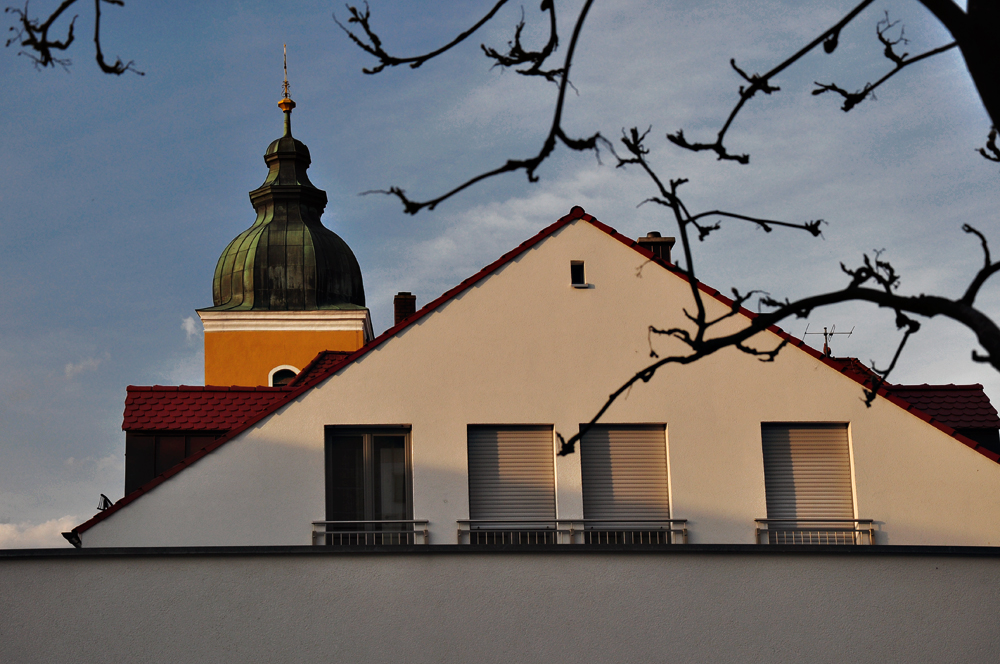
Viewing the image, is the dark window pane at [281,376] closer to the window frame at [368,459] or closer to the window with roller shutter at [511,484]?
the window frame at [368,459]

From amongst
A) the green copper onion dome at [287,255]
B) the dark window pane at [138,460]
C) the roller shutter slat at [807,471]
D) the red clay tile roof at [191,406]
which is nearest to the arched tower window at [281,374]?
the green copper onion dome at [287,255]

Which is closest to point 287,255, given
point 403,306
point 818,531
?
point 403,306

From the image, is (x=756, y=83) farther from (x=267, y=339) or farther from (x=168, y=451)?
(x=267, y=339)

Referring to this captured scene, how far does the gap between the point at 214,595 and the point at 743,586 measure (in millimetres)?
4650

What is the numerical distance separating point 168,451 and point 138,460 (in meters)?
0.42

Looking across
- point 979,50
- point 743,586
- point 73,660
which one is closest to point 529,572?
point 743,586

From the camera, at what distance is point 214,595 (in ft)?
33.2

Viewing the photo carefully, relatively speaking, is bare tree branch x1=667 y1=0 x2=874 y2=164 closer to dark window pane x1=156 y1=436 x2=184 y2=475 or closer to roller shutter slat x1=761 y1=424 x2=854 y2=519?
roller shutter slat x1=761 y1=424 x2=854 y2=519

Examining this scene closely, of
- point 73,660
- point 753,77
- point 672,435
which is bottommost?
point 73,660

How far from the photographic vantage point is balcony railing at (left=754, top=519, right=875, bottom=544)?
45.9ft

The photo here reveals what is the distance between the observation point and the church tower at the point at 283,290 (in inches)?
1467

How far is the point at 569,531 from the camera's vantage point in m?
13.7

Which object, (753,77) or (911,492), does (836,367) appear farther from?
(753,77)

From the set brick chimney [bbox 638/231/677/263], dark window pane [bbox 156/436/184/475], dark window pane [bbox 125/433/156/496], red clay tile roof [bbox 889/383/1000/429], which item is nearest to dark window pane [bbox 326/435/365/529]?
dark window pane [bbox 156/436/184/475]
